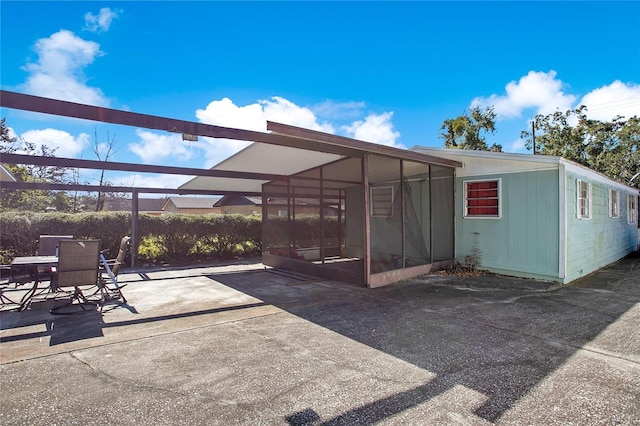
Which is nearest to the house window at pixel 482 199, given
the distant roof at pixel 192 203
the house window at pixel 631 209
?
the house window at pixel 631 209

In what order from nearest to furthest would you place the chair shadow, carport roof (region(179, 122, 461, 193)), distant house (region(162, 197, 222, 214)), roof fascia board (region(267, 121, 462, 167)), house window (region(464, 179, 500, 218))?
the chair shadow < roof fascia board (region(267, 121, 462, 167)) < carport roof (region(179, 122, 461, 193)) < house window (region(464, 179, 500, 218)) < distant house (region(162, 197, 222, 214))

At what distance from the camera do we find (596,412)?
2.13 m

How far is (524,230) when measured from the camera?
662 cm

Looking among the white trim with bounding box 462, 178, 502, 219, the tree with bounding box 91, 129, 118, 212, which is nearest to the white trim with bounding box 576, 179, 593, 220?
the white trim with bounding box 462, 178, 502, 219

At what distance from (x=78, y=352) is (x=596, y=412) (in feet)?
13.4

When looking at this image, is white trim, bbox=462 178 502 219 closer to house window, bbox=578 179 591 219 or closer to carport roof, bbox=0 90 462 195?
carport roof, bbox=0 90 462 195

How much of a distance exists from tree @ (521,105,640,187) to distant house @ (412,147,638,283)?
46.4ft

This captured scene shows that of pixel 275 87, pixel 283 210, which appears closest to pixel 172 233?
pixel 283 210

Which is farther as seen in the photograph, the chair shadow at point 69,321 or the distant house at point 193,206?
the distant house at point 193,206

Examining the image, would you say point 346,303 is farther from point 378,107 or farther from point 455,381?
point 378,107

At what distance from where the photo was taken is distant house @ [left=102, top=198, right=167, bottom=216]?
27.3 metres

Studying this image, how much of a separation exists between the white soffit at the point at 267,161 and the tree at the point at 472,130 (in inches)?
646

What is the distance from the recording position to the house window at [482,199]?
23.2 ft

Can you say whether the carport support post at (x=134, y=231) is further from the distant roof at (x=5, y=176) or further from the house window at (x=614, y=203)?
the house window at (x=614, y=203)
